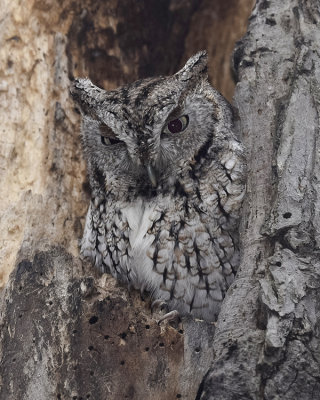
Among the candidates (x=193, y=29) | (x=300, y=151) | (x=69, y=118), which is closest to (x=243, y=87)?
(x=300, y=151)

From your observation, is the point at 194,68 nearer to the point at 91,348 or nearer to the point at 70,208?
the point at 70,208

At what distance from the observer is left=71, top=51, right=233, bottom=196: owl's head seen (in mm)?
2451

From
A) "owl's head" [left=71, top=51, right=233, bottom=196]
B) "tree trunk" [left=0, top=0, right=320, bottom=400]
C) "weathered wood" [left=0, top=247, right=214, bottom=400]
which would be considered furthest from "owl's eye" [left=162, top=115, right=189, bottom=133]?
"weathered wood" [left=0, top=247, right=214, bottom=400]

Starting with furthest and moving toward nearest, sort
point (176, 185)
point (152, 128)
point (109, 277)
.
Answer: point (109, 277), point (176, 185), point (152, 128)

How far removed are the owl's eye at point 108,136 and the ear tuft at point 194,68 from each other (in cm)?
38

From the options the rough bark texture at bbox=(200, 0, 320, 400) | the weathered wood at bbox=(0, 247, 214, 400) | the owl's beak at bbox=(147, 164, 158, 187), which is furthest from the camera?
the owl's beak at bbox=(147, 164, 158, 187)

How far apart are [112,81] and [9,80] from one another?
2.09 ft

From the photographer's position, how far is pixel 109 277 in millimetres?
2750

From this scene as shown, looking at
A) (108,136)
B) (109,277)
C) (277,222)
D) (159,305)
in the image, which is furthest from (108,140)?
(277,222)

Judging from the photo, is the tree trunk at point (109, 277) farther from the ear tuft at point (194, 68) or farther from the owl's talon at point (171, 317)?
the ear tuft at point (194, 68)

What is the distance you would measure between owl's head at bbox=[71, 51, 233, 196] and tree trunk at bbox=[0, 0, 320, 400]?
191mm

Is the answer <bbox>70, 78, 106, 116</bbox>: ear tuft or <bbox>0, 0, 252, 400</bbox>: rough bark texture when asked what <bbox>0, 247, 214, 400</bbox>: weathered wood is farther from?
<bbox>70, 78, 106, 116</bbox>: ear tuft

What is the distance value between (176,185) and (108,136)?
14.6 inches

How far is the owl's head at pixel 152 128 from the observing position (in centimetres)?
245
